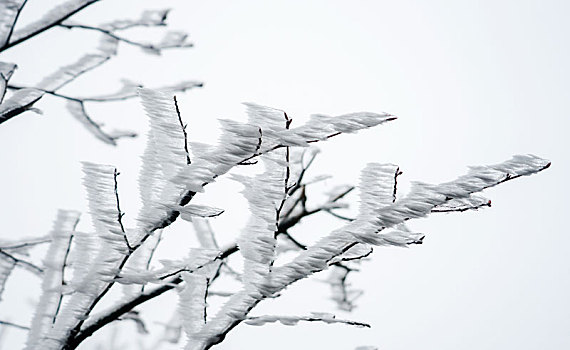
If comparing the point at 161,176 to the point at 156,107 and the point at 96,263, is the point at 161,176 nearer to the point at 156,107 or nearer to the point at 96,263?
the point at 156,107

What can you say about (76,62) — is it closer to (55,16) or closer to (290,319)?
(55,16)

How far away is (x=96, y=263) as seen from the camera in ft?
3.35

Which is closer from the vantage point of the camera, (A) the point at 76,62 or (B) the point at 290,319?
(B) the point at 290,319

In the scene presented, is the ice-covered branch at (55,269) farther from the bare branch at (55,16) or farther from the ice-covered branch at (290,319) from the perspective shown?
the bare branch at (55,16)

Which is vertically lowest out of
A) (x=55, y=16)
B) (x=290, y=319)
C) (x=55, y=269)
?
(x=55, y=269)

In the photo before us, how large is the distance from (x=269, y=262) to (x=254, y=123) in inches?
13.1

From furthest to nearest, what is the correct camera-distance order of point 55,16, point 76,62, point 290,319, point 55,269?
point 76,62 < point 55,16 < point 55,269 < point 290,319

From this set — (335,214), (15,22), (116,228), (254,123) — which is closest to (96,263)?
(116,228)

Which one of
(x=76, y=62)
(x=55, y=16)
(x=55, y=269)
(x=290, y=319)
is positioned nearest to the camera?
(x=290, y=319)

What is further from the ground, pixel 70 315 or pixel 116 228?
pixel 116 228

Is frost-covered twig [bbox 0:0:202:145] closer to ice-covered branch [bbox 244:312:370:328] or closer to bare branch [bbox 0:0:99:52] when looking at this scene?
bare branch [bbox 0:0:99:52]

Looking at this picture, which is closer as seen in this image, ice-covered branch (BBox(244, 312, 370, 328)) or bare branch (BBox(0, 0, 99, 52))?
ice-covered branch (BBox(244, 312, 370, 328))

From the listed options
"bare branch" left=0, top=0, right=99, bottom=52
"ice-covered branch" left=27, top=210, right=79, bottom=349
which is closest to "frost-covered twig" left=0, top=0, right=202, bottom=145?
"bare branch" left=0, top=0, right=99, bottom=52

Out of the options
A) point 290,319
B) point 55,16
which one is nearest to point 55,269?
point 290,319
